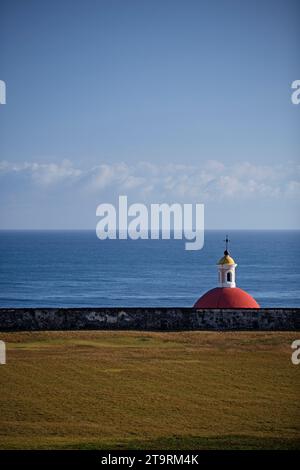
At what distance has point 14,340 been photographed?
2327 cm

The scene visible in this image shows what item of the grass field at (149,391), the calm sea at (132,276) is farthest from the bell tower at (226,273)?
the calm sea at (132,276)

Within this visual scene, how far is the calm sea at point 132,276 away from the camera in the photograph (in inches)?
3457

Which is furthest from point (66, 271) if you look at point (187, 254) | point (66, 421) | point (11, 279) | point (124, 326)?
point (66, 421)

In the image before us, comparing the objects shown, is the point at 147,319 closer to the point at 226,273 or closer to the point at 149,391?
the point at 226,273

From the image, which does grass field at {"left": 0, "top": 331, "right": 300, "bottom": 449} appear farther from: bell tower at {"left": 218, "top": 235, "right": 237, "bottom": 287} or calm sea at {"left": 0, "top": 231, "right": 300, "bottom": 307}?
calm sea at {"left": 0, "top": 231, "right": 300, "bottom": 307}

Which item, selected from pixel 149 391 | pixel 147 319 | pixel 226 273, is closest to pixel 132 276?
pixel 226 273

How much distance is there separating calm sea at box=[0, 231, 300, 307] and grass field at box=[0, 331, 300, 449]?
5935 centimetres

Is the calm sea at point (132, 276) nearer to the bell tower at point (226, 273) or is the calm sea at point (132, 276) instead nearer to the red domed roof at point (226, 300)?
the bell tower at point (226, 273)

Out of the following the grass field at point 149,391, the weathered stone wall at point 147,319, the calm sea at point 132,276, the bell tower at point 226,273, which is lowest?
the grass field at point 149,391

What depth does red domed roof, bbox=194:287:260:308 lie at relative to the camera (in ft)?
85.3

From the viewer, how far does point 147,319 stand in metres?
24.6

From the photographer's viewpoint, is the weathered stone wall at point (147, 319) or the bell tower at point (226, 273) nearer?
the weathered stone wall at point (147, 319)

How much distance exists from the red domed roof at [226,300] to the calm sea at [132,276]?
184 ft

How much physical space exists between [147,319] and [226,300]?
294cm
